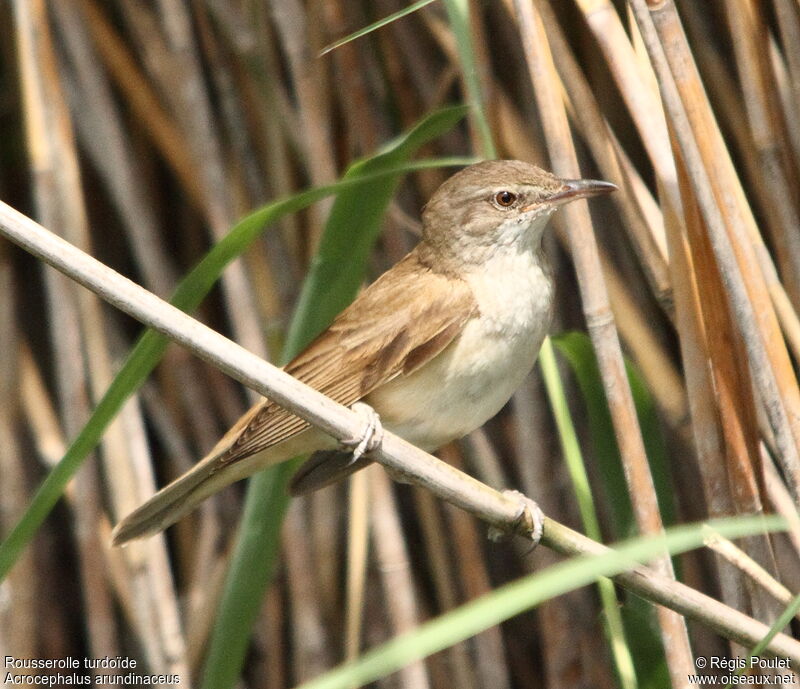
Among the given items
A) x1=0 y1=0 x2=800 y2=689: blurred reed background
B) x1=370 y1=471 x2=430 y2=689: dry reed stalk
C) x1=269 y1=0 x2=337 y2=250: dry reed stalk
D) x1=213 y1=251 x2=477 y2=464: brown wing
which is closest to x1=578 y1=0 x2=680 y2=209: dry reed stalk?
x1=0 y1=0 x2=800 y2=689: blurred reed background

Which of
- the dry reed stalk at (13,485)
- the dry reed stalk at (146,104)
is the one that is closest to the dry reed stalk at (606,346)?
the dry reed stalk at (146,104)

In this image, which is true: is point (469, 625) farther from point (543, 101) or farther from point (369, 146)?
point (369, 146)

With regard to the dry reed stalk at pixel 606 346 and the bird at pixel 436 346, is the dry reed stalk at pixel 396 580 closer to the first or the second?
the bird at pixel 436 346

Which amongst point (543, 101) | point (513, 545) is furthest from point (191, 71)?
point (513, 545)

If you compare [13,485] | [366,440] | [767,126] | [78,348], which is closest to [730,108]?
[767,126]

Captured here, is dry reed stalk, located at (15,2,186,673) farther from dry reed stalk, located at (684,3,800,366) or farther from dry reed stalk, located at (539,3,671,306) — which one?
dry reed stalk, located at (684,3,800,366)

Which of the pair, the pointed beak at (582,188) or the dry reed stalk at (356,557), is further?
the dry reed stalk at (356,557)
